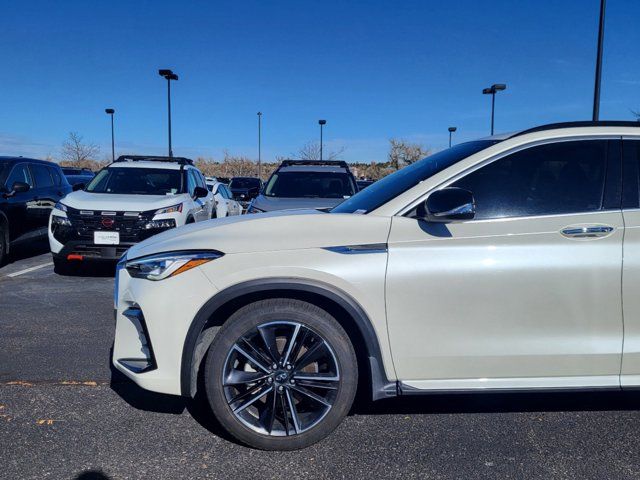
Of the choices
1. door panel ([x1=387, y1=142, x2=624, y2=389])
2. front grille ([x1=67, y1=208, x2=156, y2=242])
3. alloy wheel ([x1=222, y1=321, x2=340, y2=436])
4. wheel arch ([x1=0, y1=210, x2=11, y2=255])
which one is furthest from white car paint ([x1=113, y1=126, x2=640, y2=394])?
wheel arch ([x1=0, y1=210, x2=11, y2=255])

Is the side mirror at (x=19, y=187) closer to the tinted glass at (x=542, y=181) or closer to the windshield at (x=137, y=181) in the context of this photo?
the windshield at (x=137, y=181)

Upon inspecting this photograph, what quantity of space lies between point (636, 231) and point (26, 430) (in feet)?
12.1

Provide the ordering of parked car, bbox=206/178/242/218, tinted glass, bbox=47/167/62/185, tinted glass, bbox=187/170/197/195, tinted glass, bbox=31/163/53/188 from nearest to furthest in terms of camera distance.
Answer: tinted glass, bbox=187/170/197/195
tinted glass, bbox=31/163/53/188
tinted glass, bbox=47/167/62/185
parked car, bbox=206/178/242/218

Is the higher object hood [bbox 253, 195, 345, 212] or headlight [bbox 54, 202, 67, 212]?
hood [bbox 253, 195, 345, 212]

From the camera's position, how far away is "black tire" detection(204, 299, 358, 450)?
10.1 feet

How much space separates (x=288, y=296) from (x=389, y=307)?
21.8 inches

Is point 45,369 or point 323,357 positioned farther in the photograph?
point 45,369

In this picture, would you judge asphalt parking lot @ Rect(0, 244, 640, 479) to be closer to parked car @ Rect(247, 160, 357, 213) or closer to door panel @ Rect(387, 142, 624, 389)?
door panel @ Rect(387, 142, 624, 389)

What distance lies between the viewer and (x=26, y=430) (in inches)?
133

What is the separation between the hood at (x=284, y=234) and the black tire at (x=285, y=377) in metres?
0.33

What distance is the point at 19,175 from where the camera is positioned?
30.2 ft

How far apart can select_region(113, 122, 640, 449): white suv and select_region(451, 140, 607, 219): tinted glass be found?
0.02 m

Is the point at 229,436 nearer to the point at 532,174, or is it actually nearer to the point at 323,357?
the point at 323,357

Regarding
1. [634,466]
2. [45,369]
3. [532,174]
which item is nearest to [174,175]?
[45,369]
